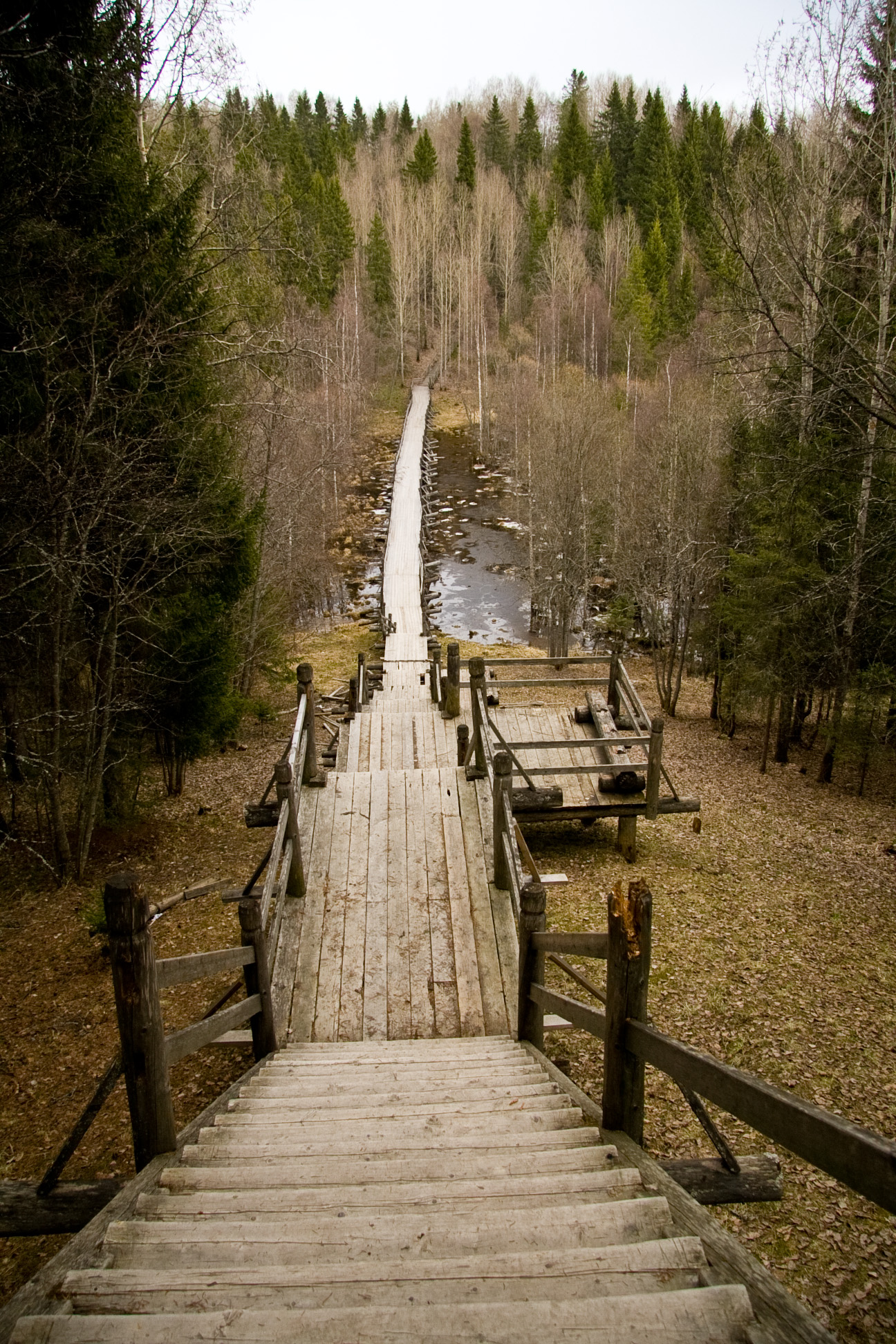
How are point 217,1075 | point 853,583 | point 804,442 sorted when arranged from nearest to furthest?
1. point 217,1075
2. point 853,583
3. point 804,442

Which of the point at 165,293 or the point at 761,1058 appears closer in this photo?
the point at 761,1058

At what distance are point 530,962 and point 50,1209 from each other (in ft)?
8.57

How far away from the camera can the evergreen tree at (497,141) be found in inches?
2724

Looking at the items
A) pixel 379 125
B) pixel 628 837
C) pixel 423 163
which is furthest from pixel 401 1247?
pixel 379 125

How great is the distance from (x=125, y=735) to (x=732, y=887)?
25.2ft

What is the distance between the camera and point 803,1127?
71.1 inches

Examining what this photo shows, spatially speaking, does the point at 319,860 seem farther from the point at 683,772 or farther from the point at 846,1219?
the point at 683,772

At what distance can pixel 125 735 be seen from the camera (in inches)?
372

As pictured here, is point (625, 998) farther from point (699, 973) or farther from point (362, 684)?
point (362, 684)

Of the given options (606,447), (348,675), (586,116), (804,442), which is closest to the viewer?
(804,442)

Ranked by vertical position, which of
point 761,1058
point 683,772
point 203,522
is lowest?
point 683,772

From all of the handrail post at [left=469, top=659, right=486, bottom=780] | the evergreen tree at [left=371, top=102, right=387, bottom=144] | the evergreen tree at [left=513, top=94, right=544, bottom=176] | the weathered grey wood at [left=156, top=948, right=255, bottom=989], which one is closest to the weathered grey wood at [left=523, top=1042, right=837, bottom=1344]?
the weathered grey wood at [left=156, top=948, right=255, bottom=989]

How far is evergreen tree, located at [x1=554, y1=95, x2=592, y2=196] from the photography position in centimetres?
5947

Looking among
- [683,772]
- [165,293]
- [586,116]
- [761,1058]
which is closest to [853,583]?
[683,772]
